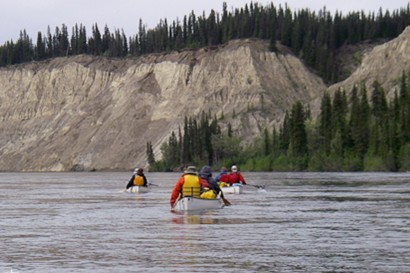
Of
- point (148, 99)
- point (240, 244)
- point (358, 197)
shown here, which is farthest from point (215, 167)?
point (240, 244)

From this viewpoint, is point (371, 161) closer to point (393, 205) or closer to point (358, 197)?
point (358, 197)

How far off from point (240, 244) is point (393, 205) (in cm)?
1675

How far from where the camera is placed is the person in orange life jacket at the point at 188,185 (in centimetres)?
3938

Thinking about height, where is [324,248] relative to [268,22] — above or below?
below

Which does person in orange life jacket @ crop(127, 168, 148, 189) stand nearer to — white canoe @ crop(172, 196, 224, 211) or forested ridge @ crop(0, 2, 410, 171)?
white canoe @ crop(172, 196, 224, 211)

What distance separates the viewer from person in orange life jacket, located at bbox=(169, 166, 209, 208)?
129 feet

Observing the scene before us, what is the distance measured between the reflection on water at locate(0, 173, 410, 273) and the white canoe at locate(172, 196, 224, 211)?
413 millimetres

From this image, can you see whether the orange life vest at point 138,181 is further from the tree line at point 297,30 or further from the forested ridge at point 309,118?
the tree line at point 297,30

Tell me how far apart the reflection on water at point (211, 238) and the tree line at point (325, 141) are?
65.8 metres

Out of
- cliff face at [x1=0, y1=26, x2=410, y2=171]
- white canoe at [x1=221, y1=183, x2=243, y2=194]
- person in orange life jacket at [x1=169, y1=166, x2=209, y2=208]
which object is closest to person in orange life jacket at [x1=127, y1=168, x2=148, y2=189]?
white canoe at [x1=221, y1=183, x2=243, y2=194]

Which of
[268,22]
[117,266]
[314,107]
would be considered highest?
[268,22]

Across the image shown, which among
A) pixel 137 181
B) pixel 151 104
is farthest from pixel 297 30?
pixel 137 181

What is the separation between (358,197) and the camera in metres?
49.9

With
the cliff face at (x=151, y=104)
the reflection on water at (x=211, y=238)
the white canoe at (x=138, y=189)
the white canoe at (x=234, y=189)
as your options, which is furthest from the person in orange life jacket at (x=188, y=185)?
the cliff face at (x=151, y=104)
